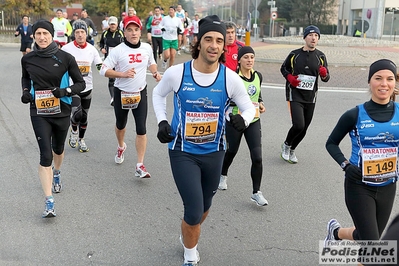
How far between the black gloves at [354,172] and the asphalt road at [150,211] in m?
0.99

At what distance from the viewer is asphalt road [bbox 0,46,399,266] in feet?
14.0

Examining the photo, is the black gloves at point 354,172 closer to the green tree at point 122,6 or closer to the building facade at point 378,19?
the green tree at point 122,6

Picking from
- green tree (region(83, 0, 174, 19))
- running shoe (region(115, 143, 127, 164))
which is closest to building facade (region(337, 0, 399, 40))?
green tree (region(83, 0, 174, 19))

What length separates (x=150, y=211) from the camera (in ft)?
17.1

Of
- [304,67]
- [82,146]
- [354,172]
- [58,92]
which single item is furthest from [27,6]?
[354,172]

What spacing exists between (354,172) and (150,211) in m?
2.48

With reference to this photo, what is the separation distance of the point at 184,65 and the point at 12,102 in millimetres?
8677

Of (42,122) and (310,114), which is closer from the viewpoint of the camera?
(42,122)

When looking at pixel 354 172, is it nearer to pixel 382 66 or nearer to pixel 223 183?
pixel 382 66

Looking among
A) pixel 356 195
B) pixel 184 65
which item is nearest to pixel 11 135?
pixel 184 65

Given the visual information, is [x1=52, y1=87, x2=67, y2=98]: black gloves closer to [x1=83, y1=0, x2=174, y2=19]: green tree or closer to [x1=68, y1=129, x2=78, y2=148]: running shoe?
[x1=68, y1=129, x2=78, y2=148]: running shoe

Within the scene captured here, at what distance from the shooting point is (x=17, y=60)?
21.2 meters

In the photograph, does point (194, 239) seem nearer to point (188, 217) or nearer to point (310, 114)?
point (188, 217)

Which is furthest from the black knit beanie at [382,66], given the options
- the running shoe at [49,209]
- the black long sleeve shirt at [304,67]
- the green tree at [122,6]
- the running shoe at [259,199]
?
the green tree at [122,6]
